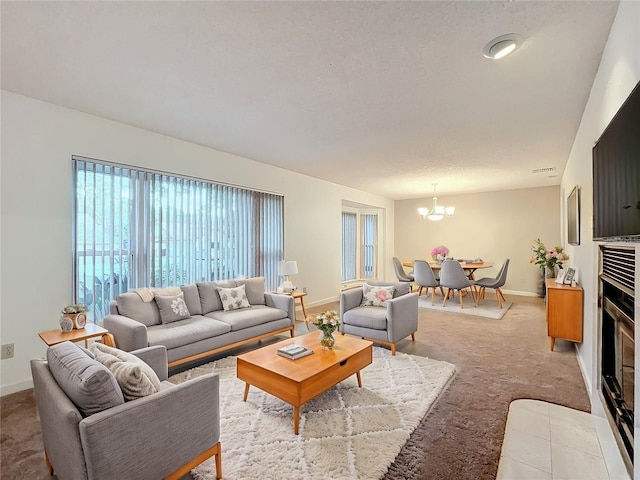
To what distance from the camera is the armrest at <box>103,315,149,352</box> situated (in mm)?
2707

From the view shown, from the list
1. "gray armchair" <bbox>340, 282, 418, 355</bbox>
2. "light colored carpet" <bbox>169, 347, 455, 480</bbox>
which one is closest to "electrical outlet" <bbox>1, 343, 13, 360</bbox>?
"light colored carpet" <bbox>169, 347, 455, 480</bbox>

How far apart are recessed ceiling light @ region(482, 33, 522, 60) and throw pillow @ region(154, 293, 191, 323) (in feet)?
11.7

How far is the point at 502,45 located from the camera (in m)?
2.02

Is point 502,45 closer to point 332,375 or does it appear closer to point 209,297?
point 332,375

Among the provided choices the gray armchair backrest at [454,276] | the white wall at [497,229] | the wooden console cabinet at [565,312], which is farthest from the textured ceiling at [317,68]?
the white wall at [497,229]

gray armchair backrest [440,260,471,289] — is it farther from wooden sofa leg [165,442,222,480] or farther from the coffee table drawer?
wooden sofa leg [165,442,222,480]

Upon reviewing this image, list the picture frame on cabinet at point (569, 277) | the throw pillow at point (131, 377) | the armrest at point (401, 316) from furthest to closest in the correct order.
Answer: the picture frame on cabinet at point (569, 277) → the armrest at point (401, 316) → the throw pillow at point (131, 377)

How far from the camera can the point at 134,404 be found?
142 centimetres

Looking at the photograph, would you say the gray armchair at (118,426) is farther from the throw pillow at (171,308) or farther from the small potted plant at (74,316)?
the throw pillow at (171,308)

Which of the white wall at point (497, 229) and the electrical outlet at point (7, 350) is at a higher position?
the white wall at point (497, 229)

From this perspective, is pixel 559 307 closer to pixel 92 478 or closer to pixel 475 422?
pixel 475 422

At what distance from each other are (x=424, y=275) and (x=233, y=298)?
417cm

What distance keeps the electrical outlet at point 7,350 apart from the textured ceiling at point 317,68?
7.32 ft

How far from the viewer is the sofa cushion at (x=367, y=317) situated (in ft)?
12.0
